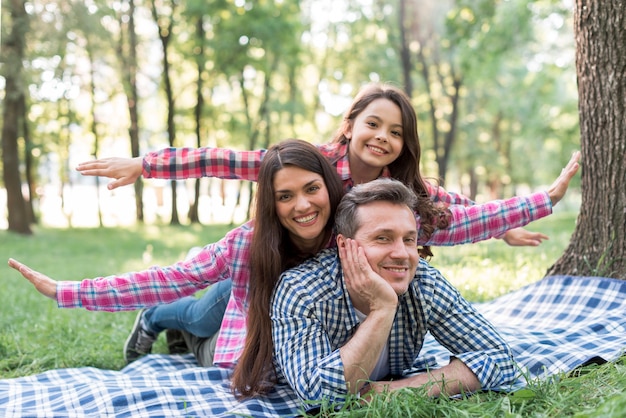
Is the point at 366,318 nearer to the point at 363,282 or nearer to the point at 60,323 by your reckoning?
the point at 363,282

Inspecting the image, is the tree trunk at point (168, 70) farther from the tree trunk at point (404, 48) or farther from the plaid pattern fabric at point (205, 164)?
the plaid pattern fabric at point (205, 164)

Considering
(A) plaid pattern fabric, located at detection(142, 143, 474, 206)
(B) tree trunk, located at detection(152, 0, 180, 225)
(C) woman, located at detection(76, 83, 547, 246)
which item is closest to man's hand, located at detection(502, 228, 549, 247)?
(C) woman, located at detection(76, 83, 547, 246)

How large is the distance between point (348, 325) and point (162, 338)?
7.78ft

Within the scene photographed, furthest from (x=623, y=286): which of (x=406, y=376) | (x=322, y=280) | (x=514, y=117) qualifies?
(x=514, y=117)

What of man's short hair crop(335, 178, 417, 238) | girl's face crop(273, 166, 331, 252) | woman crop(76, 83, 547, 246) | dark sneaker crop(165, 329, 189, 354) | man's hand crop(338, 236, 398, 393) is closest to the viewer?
man's hand crop(338, 236, 398, 393)

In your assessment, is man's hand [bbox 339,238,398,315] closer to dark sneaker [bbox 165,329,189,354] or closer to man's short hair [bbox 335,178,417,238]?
man's short hair [bbox 335,178,417,238]

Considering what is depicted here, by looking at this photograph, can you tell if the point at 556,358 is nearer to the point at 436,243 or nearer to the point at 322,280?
the point at 436,243

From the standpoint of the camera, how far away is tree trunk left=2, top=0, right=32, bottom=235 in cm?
1370

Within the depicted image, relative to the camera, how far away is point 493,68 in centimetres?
1794

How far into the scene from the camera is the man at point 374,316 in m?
2.62

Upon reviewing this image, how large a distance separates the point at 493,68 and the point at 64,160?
63.8 ft

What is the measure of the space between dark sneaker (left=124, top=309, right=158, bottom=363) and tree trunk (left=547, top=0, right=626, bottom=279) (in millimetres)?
3264

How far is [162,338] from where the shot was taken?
4.75m

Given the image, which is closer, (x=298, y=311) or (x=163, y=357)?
(x=298, y=311)
